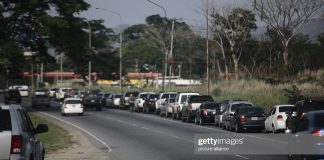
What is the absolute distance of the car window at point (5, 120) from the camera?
43.7 feet

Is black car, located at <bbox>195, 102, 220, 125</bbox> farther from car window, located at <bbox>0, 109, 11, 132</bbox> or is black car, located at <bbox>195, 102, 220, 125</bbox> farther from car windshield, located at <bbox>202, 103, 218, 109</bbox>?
car window, located at <bbox>0, 109, 11, 132</bbox>

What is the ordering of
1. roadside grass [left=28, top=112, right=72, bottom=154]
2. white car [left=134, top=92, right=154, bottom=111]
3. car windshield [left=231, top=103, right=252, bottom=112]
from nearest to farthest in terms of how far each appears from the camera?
roadside grass [left=28, top=112, right=72, bottom=154] < car windshield [left=231, top=103, right=252, bottom=112] < white car [left=134, top=92, right=154, bottom=111]

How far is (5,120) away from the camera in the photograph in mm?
13438

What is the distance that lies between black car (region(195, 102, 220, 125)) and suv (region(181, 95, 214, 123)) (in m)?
2.29

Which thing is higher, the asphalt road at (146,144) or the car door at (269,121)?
the car door at (269,121)

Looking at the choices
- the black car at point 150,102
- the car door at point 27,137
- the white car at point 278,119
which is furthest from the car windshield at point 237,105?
the car door at point 27,137

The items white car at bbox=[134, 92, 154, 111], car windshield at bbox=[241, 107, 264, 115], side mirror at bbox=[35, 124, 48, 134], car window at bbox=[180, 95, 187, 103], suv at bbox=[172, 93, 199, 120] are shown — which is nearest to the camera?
side mirror at bbox=[35, 124, 48, 134]

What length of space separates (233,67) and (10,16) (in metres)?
29.5

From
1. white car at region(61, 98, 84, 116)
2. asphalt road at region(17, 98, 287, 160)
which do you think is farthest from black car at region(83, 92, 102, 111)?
asphalt road at region(17, 98, 287, 160)

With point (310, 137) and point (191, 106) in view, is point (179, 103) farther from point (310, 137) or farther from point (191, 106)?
point (310, 137)

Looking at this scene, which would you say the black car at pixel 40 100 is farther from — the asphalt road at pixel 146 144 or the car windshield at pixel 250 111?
the car windshield at pixel 250 111

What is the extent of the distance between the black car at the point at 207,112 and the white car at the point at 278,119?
386 inches

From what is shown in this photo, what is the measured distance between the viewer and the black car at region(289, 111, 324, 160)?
16078 mm

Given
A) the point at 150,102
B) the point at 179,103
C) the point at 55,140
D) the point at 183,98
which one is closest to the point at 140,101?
the point at 150,102
